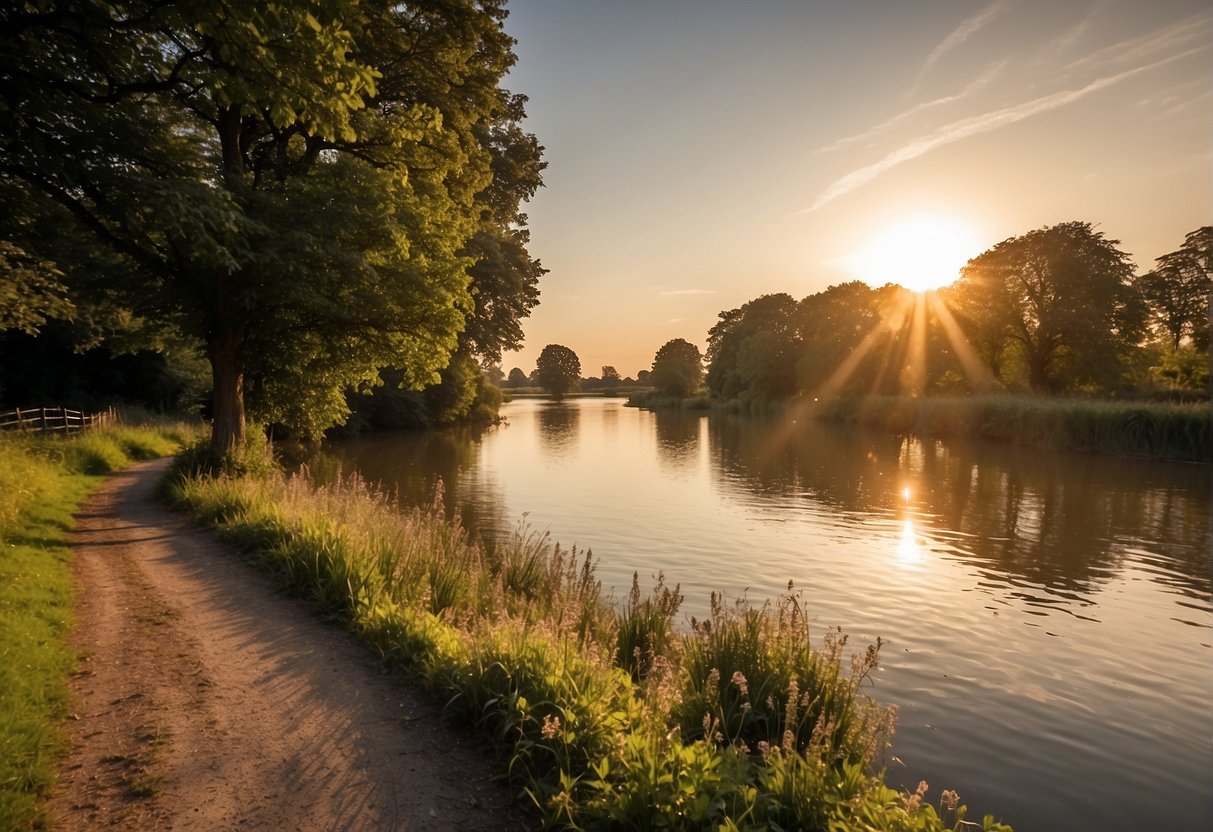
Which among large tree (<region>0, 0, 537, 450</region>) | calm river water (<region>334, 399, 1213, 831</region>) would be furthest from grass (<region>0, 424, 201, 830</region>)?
calm river water (<region>334, 399, 1213, 831</region>)

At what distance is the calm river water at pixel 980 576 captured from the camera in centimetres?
654

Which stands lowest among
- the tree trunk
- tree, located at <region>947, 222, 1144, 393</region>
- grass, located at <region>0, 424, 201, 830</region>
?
grass, located at <region>0, 424, 201, 830</region>

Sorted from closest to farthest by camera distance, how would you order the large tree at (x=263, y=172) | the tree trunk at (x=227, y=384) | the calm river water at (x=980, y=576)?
the calm river water at (x=980, y=576), the large tree at (x=263, y=172), the tree trunk at (x=227, y=384)

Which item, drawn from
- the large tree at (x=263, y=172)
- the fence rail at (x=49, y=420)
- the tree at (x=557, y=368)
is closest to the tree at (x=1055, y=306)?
the large tree at (x=263, y=172)

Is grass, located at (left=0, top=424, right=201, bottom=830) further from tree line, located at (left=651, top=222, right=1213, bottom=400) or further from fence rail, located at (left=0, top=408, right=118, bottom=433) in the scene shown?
tree line, located at (left=651, top=222, right=1213, bottom=400)

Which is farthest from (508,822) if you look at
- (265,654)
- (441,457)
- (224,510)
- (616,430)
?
(616,430)

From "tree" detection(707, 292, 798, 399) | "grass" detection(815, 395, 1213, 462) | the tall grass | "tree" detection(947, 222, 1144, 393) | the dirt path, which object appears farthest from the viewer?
"tree" detection(707, 292, 798, 399)

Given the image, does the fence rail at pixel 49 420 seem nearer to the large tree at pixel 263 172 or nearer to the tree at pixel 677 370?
the large tree at pixel 263 172

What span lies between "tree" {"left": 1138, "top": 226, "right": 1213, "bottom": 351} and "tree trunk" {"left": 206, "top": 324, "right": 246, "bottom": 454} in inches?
2587

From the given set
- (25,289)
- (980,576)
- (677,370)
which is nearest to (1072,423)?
(980,576)

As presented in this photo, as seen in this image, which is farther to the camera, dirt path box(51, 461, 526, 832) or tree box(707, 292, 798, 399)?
tree box(707, 292, 798, 399)

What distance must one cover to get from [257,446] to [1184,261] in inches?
2825

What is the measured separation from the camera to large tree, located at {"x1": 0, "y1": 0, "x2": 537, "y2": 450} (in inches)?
349

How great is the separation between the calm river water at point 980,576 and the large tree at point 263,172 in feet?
20.3
